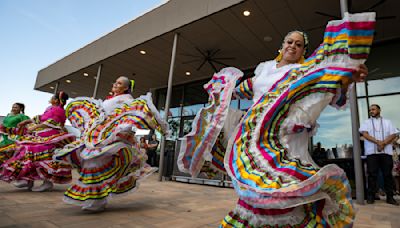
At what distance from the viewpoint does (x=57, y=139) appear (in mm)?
3475

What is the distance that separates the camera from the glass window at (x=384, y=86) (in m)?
6.44

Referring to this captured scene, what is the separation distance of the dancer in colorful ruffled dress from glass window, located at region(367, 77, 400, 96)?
8373 millimetres

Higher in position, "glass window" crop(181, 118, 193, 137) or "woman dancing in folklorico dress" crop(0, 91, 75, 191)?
"glass window" crop(181, 118, 193, 137)

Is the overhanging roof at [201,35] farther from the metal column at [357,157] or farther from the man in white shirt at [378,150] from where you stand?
the man in white shirt at [378,150]

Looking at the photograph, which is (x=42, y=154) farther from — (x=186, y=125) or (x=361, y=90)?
(x=361, y=90)

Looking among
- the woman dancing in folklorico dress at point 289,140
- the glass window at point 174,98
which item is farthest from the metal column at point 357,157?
the glass window at point 174,98

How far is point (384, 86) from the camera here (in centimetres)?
658

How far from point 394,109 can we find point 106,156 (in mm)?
7356

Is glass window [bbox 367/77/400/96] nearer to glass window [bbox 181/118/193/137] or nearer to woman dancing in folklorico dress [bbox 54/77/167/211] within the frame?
glass window [bbox 181/118/193/137]

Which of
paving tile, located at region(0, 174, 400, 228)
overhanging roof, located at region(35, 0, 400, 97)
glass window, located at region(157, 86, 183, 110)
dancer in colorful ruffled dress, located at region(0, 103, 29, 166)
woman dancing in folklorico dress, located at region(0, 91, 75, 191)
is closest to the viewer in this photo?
paving tile, located at region(0, 174, 400, 228)

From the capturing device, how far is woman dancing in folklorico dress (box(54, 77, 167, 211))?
230 cm

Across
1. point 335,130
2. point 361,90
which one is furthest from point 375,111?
point 361,90

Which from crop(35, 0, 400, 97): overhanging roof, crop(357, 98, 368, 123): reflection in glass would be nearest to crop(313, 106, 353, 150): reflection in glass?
crop(357, 98, 368, 123): reflection in glass

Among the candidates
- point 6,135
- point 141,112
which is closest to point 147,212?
point 141,112
